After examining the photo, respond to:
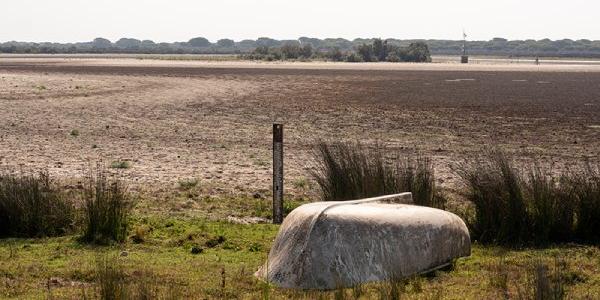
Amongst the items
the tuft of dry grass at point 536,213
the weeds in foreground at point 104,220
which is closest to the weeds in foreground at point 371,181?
the tuft of dry grass at point 536,213

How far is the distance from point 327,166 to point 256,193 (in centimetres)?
248

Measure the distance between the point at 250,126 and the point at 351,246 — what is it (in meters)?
17.1

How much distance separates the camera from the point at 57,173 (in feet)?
52.4

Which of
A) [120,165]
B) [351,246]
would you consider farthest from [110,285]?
[120,165]

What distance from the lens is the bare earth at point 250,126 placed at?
17391 millimetres

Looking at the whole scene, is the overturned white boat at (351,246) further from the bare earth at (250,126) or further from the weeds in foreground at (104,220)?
the bare earth at (250,126)

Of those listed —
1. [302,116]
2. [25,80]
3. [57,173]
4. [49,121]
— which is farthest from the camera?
[25,80]

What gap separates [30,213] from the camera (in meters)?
10.5

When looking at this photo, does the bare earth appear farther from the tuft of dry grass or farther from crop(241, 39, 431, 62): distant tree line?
crop(241, 39, 431, 62): distant tree line

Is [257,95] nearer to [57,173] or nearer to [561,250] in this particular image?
[57,173]

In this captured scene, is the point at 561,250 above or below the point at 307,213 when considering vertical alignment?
below

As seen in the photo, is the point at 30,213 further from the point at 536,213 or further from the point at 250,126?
the point at 250,126

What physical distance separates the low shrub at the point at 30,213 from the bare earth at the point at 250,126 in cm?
394

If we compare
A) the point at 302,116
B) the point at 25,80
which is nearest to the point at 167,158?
the point at 302,116
